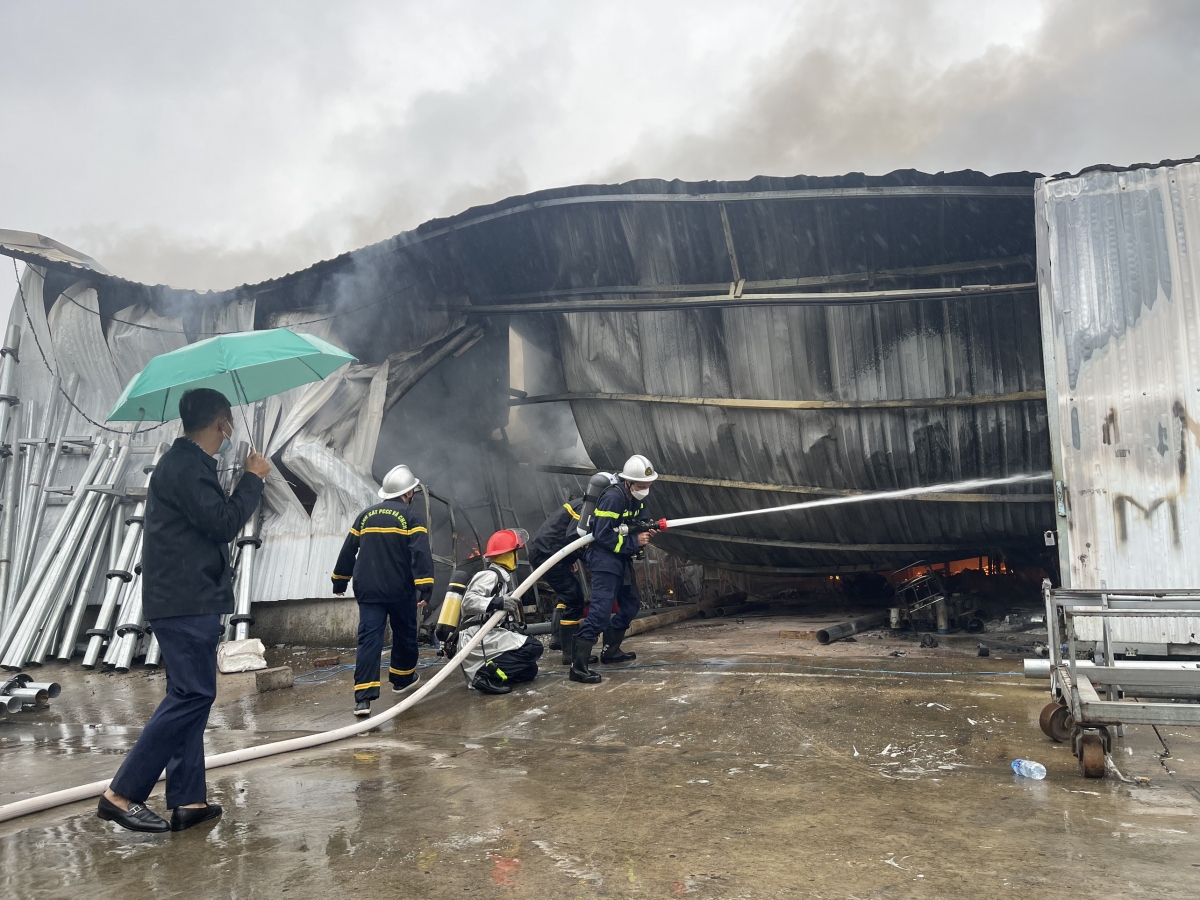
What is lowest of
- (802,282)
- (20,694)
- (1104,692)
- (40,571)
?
(20,694)

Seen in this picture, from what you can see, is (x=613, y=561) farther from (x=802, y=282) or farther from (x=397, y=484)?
(x=802, y=282)

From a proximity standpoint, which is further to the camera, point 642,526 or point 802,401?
point 802,401

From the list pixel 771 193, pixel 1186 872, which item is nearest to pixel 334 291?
pixel 771 193

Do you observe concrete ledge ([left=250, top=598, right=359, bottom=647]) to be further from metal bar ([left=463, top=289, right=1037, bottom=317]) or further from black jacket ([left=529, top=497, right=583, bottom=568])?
metal bar ([left=463, top=289, right=1037, bottom=317])

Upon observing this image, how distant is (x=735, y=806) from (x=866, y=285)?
577 centimetres

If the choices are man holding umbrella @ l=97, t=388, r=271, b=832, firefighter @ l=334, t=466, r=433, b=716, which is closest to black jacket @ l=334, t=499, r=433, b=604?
firefighter @ l=334, t=466, r=433, b=716

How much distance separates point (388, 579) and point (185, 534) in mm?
2378

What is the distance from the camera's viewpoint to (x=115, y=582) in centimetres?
873

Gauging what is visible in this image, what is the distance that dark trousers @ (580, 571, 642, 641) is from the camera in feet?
19.7

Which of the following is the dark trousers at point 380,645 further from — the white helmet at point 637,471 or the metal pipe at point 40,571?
the metal pipe at point 40,571

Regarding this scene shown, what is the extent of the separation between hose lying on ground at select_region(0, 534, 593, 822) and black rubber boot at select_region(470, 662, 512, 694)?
0.19 metres

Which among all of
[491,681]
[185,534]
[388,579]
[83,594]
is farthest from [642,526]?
[83,594]

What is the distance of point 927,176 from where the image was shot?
6906 millimetres

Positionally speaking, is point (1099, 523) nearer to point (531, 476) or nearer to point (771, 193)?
point (771, 193)
